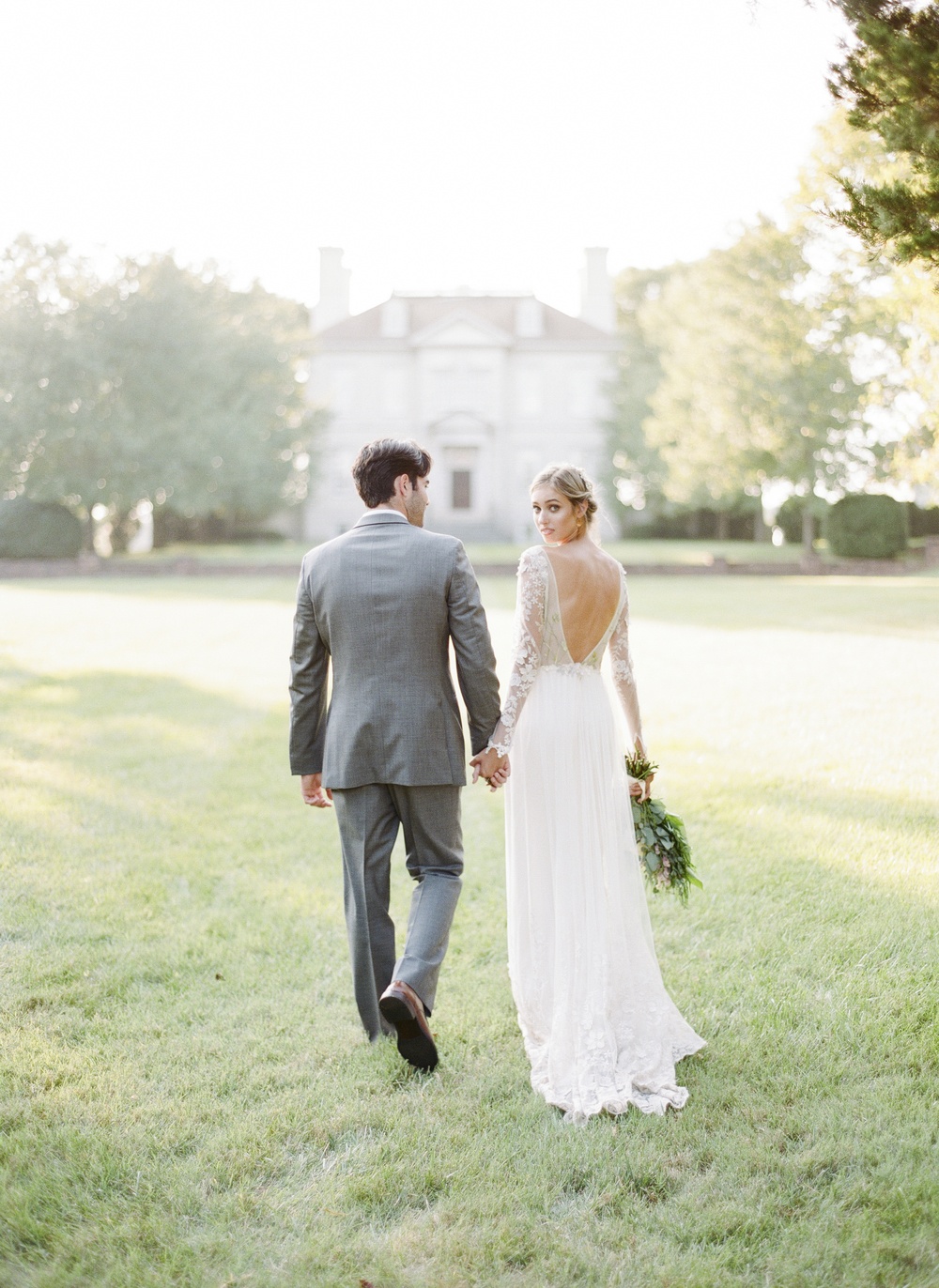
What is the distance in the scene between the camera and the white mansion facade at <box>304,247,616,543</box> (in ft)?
165

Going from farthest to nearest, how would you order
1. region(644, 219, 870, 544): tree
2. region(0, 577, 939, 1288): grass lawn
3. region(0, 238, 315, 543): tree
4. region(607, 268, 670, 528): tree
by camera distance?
1. region(607, 268, 670, 528): tree
2. region(0, 238, 315, 543): tree
3. region(644, 219, 870, 544): tree
4. region(0, 577, 939, 1288): grass lawn

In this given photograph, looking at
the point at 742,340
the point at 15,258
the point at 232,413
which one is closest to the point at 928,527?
the point at 742,340

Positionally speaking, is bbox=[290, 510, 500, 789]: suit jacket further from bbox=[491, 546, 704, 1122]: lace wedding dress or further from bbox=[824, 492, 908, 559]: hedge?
bbox=[824, 492, 908, 559]: hedge

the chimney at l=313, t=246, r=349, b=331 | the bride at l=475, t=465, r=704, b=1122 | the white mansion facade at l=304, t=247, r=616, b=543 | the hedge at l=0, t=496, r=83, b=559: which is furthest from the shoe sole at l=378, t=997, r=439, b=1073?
the chimney at l=313, t=246, r=349, b=331

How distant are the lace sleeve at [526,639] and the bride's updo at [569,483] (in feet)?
0.72

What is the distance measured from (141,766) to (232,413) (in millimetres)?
30709

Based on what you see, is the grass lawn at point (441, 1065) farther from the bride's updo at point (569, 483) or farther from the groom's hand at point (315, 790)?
the bride's updo at point (569, 483)

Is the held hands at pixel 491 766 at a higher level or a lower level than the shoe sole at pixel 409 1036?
higher

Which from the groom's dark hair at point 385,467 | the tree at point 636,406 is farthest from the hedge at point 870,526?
the groom's dark hair at point 385,467

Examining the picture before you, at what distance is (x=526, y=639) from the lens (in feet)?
12.1

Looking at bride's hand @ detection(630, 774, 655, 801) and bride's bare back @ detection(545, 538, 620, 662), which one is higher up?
bride's bare back @ detection(545, 538, 620, 662)

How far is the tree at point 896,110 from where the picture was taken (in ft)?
10.7

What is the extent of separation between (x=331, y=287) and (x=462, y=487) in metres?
12.4

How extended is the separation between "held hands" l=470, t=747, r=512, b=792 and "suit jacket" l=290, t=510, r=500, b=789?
0.07 m
